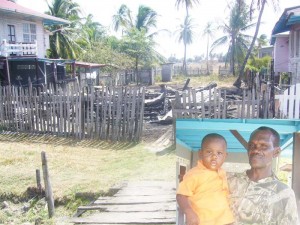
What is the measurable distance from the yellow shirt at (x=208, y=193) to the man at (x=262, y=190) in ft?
0.16

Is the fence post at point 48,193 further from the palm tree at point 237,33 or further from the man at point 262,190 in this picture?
the palm tree at point 237,33

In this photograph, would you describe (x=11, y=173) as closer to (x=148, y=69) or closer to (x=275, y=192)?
(x=275, y=192)

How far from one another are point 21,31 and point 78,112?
42.2ft

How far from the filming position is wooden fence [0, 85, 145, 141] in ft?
31.9

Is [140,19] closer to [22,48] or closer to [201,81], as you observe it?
[201,81]

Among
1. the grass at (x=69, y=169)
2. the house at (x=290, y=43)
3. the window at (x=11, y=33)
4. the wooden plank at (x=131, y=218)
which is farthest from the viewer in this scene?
the window at (x=11, y=33)

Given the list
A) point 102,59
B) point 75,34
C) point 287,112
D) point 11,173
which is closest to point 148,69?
point 102,59

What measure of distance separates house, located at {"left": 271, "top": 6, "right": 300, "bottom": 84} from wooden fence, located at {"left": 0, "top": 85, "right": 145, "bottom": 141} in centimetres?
598

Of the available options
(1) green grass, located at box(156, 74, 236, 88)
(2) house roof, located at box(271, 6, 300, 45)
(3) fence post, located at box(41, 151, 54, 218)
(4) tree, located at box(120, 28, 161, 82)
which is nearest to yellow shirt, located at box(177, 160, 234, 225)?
(3) fence post, located at box(41, 151, 54, 218)

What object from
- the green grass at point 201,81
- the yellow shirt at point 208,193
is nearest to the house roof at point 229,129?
the yellow shirt at point 208,193

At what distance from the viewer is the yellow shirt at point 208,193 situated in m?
1.72

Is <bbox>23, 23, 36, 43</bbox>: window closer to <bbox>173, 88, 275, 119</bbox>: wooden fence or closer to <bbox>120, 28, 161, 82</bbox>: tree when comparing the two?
<bbox>120, 28, 161, 82</bbox>: tree

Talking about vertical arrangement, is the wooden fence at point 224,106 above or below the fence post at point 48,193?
above

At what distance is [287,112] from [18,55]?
58.7ft
